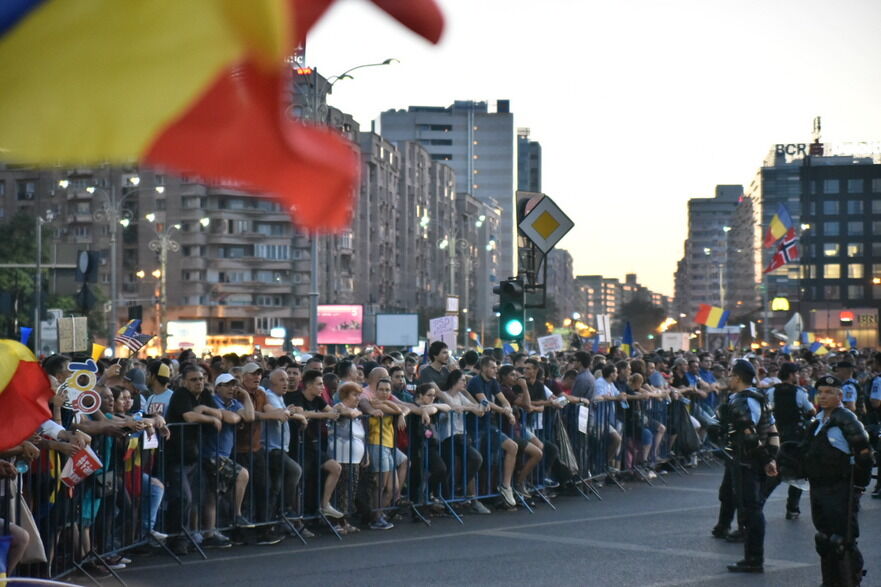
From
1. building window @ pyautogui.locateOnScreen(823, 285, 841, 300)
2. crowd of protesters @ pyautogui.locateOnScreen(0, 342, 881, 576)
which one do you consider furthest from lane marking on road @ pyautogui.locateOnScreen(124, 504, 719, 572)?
building window @ pyautogui.locateOnScreen(823, 285, 841, 300)

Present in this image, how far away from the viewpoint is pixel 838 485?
10.0 metres

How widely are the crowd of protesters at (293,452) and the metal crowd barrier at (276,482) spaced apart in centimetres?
2

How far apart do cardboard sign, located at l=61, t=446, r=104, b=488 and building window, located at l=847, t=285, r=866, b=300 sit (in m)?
172

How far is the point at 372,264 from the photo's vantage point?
11394cm

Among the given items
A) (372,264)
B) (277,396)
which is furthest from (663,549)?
(372,264)

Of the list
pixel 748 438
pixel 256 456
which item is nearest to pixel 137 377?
pixel 256 456

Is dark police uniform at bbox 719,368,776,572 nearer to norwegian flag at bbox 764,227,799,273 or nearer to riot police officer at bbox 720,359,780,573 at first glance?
riot police officer at bbox 720,359,780,573

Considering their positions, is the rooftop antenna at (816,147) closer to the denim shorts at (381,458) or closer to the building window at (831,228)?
the building window at (831,228)

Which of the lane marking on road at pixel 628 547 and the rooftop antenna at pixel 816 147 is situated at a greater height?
the rooftop antenna at pixel 816 147

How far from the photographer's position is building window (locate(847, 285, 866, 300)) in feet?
563

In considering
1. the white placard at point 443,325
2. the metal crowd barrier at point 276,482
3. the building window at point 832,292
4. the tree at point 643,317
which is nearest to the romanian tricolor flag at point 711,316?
the white placard at point 443,325

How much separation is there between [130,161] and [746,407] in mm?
11269

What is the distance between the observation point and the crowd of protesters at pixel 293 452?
10547mm

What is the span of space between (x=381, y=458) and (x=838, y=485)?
18.2 ft
